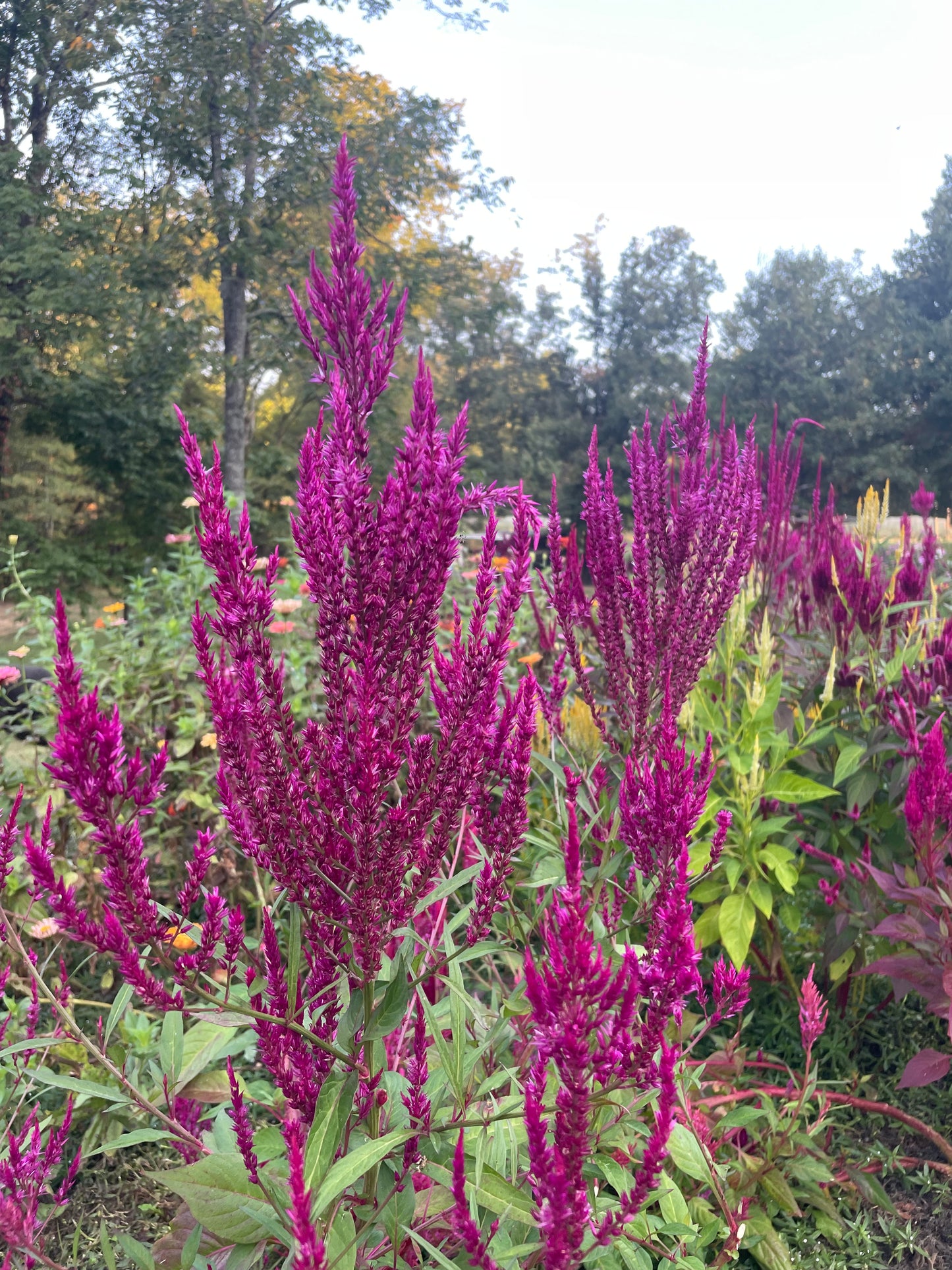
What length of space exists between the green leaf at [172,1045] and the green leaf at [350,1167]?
0.59 m

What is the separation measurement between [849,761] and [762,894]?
53cm

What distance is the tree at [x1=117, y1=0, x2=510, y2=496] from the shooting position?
1875 cm

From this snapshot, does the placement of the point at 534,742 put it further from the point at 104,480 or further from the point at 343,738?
the point at 104,480

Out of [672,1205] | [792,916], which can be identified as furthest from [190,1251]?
[792,916]

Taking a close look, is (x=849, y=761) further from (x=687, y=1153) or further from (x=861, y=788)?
(x=687, y=1153)

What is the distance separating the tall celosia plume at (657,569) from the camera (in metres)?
2.29

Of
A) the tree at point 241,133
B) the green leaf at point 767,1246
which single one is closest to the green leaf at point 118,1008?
the green leaf at point 767,1246

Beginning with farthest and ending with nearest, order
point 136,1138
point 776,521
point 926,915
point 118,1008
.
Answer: point 776,521 < point 926,915 < point 118,1008 < point 136,1138

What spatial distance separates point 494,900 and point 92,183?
2488 centimetres

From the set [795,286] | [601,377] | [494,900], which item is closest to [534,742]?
[494,900]

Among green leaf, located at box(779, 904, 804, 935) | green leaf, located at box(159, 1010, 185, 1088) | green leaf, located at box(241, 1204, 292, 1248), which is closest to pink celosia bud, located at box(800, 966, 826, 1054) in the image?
green leaf, located at box(241, 1204, 292, 1248)

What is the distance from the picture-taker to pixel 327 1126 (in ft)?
3.83

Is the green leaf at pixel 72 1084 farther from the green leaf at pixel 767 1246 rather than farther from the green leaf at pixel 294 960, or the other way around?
the green leaf at pixel 767 1246

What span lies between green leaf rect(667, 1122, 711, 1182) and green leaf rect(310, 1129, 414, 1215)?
0.89 meters
